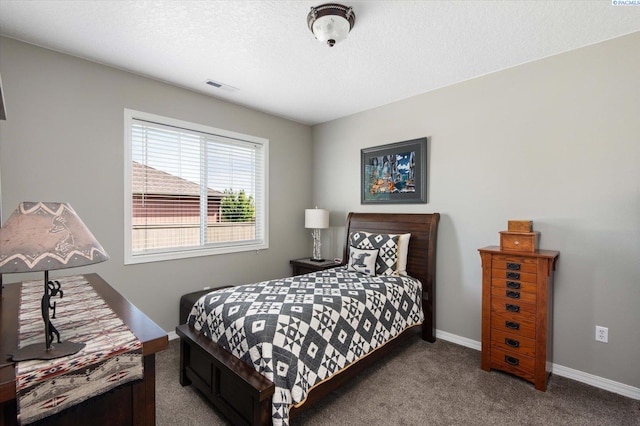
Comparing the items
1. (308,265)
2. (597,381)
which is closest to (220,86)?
(308,265)

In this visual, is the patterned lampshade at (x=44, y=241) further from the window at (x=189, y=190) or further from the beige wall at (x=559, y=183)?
the beige wall at (x=559, y=183)

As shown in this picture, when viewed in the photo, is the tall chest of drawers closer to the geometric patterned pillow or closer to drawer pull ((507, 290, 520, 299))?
drawer pull ((507, 290, 520, 299))

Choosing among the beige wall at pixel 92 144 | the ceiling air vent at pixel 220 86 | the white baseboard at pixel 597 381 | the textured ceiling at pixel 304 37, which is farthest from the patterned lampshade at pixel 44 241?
the white baseboard at pixel 597 381

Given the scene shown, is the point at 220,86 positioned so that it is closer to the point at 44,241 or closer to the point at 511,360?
the point at 44,241

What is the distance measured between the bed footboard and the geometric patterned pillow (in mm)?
1782

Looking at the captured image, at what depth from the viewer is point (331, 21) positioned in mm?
1919

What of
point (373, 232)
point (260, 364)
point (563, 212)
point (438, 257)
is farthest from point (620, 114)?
point (260, 364)

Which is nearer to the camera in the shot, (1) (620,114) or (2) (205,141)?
(1) (620,114)

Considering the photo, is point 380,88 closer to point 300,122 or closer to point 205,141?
point 300,122

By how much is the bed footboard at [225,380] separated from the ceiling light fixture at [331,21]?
7.12ft

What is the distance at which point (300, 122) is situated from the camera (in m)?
4.39

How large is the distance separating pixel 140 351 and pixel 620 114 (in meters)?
3.32

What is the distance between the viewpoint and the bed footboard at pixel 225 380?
5.22 ft

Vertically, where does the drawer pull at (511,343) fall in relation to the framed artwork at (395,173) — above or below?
below
